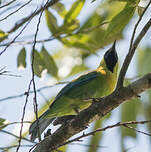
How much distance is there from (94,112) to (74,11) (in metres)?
1.64

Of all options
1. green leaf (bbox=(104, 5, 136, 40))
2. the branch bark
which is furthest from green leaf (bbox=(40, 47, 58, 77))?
the branch bark

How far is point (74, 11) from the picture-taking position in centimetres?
410

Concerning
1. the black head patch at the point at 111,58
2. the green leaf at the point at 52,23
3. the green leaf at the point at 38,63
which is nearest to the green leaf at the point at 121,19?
the green leaf at the point at 38,63

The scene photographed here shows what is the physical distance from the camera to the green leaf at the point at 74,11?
4.05m

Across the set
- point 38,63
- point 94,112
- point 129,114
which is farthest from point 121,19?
point 129,114

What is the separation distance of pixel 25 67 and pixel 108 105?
52.5 inches

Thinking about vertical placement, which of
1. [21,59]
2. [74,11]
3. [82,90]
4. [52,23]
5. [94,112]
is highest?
[74,11]

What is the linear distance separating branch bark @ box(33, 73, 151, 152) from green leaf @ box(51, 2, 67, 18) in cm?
157

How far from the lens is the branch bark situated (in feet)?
8.32

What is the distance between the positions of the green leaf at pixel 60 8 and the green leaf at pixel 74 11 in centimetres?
8

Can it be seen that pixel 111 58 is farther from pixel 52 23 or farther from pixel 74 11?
pixel 52 23

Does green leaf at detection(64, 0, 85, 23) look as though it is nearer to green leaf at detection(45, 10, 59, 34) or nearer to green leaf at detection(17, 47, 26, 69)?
green leaf at detection(45, 10, 59, 34)

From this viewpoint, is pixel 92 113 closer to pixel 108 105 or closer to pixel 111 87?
pixel 108 105

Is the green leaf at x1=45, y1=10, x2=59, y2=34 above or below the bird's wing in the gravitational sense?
above
